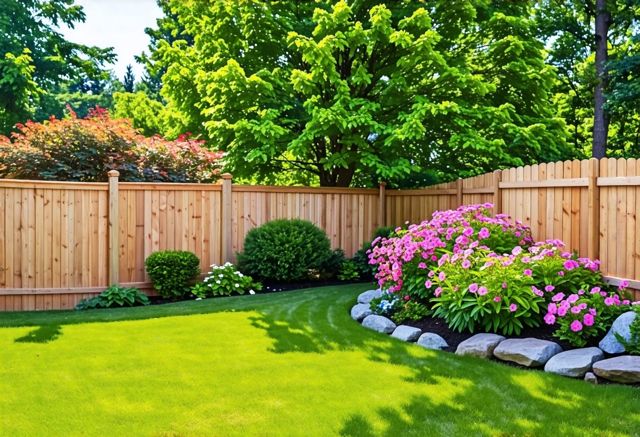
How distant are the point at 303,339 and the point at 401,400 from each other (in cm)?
185

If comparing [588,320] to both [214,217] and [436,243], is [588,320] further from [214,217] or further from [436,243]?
[214,217]

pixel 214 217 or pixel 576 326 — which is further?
pixel 214 217

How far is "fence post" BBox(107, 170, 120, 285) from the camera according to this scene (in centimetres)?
833

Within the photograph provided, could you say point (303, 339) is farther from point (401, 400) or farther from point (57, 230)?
point (57, 230)

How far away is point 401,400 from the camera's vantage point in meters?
3.94

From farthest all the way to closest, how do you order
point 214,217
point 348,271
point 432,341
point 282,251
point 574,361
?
point 348,271 < point 214,217 < point 282,251 < point 432,341 < point 574,361

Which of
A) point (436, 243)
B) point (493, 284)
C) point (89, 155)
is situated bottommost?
point (493, 284)

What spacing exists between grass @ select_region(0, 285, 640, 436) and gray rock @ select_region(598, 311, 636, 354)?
58cm

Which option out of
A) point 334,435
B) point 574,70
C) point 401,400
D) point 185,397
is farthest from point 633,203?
point 574,70

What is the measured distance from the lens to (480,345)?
509cm

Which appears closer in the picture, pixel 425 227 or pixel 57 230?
pixel 425 227

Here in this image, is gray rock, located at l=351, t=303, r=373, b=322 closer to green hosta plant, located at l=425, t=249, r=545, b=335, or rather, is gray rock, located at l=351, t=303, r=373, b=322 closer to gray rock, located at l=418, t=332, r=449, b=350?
green hosta plant, located at l=425, t=249, r=545, b=335

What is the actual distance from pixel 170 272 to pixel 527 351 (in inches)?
209

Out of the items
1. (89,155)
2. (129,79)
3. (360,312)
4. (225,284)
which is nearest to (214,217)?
(225,284)
